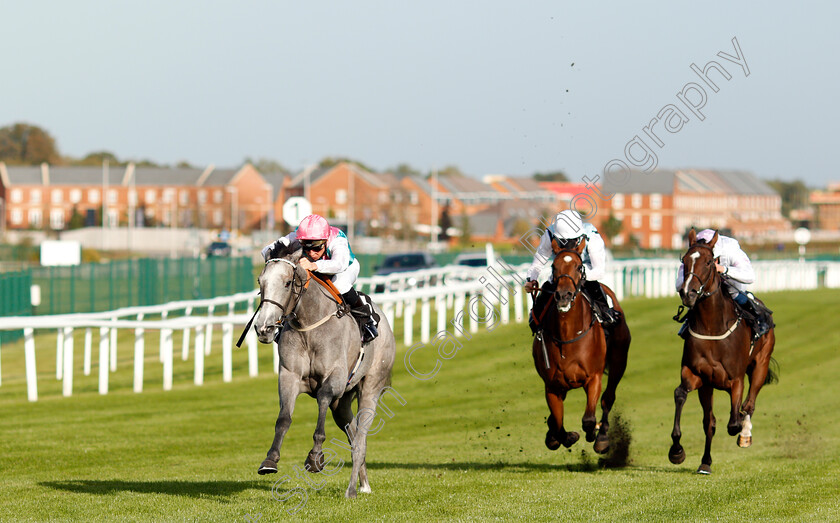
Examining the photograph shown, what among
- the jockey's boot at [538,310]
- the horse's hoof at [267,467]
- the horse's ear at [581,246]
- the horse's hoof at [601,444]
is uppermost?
the horse's ear at [581,246]

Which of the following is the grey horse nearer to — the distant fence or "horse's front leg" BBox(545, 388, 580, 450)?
"horse's front leg" BBox(545, 388, 580, 450)

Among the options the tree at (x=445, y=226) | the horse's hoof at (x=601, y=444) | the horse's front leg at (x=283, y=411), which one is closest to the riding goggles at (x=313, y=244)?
the horse's front leg at (x=283, y=411)

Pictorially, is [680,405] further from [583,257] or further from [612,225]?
[612,225]

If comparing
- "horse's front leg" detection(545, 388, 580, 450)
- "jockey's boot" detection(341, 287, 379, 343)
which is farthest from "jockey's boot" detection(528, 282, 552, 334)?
"jockey's boot" detection(341, 287, 379, 343)

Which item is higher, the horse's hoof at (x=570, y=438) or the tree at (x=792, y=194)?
the horse's hoof at (x=570, y=438)

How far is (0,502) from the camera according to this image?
857 cm

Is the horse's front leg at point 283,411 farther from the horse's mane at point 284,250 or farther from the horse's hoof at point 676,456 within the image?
the horse's hoof at point 676,456

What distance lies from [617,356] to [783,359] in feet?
42.8

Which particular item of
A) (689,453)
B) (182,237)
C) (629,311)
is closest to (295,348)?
(689,453)

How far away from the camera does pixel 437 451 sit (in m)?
12.9

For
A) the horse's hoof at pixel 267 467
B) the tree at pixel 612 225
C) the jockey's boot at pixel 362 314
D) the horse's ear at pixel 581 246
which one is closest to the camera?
the horse's hoof at pixel 267 467

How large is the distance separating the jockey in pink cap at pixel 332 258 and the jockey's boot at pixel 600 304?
2.13m

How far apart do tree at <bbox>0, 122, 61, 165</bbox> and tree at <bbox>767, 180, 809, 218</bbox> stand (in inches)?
3863

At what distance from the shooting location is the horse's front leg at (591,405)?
978 cm
